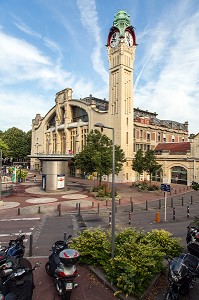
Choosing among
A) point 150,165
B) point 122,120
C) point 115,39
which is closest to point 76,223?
point 150,165

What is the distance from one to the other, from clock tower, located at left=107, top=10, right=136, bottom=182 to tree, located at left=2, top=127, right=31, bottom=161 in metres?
50.9

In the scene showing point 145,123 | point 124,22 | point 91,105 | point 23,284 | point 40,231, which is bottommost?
point 40,231

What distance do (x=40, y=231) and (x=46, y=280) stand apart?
645cm

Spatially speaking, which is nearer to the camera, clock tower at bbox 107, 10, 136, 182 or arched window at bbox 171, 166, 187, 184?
arched window at bbox 171, 166, 187, 184

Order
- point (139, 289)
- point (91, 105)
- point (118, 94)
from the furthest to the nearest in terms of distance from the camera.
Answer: point (91, 105) < point (118, 94) < point (139, 289)

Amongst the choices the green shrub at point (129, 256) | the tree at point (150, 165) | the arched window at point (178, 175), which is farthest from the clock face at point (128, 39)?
the green shrub at point (129, 256)

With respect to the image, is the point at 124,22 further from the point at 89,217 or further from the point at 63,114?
the point at 89,217

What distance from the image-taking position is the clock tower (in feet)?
143

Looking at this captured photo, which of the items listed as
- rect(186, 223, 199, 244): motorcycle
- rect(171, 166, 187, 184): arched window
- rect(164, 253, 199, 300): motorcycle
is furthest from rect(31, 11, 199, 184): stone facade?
rect(164, 253, 199, 300): motorcycle

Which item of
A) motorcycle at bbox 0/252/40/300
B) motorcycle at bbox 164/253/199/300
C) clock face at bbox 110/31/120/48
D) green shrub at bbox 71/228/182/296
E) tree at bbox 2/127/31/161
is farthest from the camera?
tree at bbox 2/127/31/161

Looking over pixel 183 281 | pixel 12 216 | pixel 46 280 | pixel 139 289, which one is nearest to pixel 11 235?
pixel 12 216

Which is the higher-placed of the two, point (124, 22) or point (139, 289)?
point (124, 22)

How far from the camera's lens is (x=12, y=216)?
18281mm

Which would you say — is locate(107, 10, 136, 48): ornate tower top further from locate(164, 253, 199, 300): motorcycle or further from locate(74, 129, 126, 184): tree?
locate(164, 253, 199, 300): motorcycle
